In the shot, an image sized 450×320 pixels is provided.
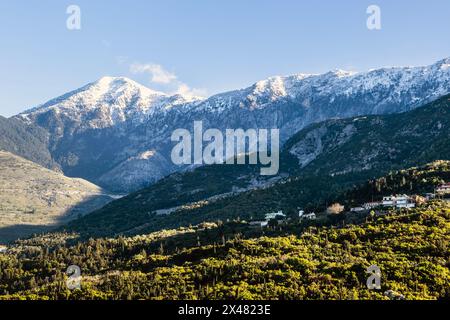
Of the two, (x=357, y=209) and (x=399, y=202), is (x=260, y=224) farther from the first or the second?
(x=399, y=202)

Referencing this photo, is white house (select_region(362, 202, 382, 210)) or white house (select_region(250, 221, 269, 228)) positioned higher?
white house (select_region(362, 202, 382, 210))

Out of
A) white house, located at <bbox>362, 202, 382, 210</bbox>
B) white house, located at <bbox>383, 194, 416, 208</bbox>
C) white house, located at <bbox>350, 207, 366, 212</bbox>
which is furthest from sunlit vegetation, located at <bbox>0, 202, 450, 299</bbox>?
white house, located at <bbox>350, 207, 366, 212</bbox>

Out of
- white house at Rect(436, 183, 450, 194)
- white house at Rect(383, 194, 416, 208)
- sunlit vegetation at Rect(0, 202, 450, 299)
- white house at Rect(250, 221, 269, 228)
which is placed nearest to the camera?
sunlit vegetation at Rect(0, 202, 450, 299)

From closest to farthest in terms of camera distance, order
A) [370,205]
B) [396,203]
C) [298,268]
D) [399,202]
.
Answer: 1. [298,268]
2. [399,202]
3. [396,203]
4. [370,205]

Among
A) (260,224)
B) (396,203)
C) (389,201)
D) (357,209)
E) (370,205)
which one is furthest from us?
(260,224)

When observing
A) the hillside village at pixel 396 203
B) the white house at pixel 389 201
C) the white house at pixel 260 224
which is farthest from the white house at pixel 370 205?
the white house at pixel 260 224

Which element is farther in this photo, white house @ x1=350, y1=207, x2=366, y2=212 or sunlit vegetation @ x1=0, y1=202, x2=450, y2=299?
white house @ x1=350, y1=207, x2=366, y2=212

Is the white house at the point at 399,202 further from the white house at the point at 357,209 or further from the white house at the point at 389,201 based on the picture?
the white house at the point at 357,209

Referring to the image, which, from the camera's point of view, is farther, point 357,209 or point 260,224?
point 260,224

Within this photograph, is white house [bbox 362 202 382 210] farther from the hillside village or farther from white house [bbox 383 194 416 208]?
white house [bbox 383 194 416 208]

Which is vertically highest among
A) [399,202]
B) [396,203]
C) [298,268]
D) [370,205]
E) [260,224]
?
[399,202]

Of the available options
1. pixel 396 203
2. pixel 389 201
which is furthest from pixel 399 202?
pixel 389 201

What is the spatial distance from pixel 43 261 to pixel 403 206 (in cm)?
10779

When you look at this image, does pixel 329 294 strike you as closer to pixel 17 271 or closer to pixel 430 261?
pixel 430 261
